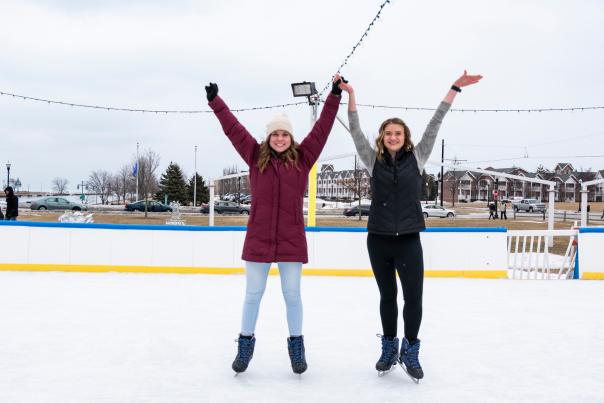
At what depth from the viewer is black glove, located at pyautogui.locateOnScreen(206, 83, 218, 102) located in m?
2.72

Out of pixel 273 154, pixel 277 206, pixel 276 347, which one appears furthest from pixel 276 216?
pixel 276 347

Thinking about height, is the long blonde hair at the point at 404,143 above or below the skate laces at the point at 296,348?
above

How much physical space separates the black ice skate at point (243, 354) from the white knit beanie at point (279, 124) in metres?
1.06

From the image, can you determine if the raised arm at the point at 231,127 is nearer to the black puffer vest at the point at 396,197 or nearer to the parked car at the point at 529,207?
the black puffer vest at the point at 396,197

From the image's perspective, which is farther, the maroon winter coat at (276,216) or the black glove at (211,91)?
the black glove at (211,91)

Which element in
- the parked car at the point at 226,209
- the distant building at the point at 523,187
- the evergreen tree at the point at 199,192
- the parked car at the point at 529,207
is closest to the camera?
the parked car at the point at 226,209

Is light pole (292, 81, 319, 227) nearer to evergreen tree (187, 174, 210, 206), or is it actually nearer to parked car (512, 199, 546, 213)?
parked car (512, 199, 546, 213)

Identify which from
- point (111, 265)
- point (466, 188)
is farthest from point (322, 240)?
point (466, 188)

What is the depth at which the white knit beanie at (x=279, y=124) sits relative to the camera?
268 cm

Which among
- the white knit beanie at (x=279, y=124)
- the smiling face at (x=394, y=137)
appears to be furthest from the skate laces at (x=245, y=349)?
the smiling face at (x=394, y=137)

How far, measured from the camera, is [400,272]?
2.65 metres

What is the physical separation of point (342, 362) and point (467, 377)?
0.68m

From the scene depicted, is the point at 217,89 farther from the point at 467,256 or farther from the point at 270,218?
the point at 467,256

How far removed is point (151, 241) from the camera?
7.18 metres
